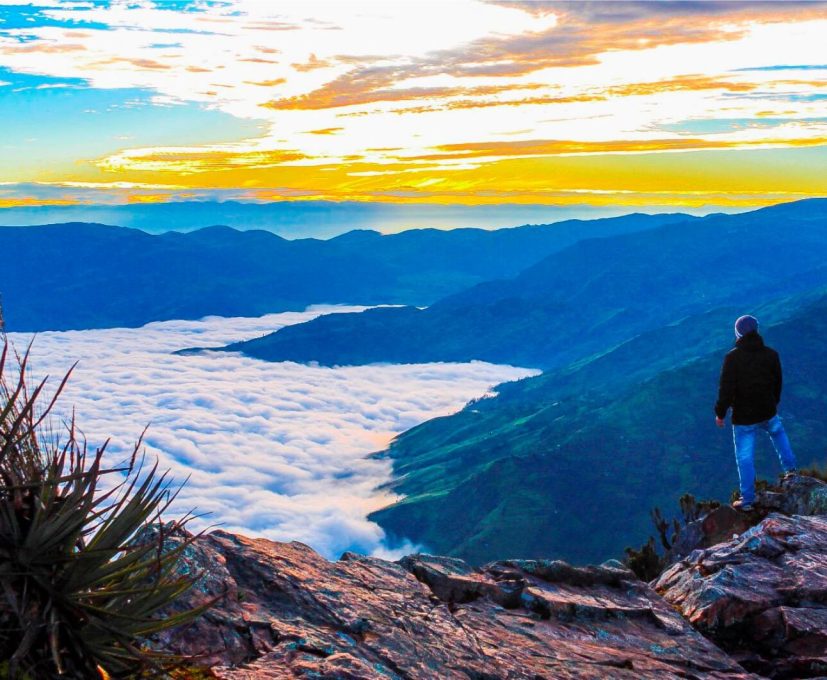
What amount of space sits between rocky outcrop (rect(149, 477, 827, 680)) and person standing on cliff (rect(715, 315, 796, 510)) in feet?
8.35

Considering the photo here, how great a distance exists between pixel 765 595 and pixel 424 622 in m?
4.40

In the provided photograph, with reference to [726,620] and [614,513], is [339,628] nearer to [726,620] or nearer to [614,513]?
[726,620]

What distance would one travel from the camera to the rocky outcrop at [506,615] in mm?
7301

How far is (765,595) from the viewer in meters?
9.98

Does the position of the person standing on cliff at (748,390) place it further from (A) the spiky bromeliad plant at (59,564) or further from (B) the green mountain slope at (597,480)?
(B) the green mountain slope at (597,480)

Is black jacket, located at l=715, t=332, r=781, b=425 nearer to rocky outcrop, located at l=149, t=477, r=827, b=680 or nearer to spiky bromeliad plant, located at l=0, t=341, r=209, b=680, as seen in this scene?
rocky outcrop, located at l=149, t=477, r=827, b=680

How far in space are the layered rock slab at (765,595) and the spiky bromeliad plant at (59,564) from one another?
22.4 ft

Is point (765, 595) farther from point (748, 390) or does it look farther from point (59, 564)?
point (59, 564)

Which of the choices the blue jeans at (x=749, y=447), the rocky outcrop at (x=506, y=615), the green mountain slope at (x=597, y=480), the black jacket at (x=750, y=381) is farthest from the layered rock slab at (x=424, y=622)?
the green mountain slope at (x=597, y=480)

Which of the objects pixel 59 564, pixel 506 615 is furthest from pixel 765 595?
pixel 59 564

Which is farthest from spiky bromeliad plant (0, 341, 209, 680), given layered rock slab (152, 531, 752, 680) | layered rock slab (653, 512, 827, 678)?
layered rock slab (653, 512, 827, 678)

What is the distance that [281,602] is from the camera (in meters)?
8.29

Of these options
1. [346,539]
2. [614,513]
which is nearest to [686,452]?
[614,513]

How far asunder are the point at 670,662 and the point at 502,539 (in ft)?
455
